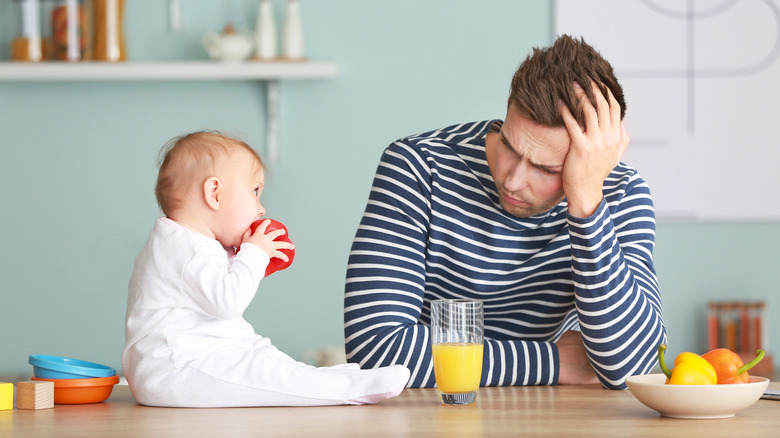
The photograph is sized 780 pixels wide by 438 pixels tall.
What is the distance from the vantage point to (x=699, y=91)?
2975 millimetres

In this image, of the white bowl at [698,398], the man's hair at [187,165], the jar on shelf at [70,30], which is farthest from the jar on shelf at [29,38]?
the white bowl at [698,398]

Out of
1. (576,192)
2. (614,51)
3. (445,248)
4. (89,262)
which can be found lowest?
(89,262)

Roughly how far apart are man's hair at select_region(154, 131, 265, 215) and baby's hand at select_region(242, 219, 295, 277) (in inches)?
3.8

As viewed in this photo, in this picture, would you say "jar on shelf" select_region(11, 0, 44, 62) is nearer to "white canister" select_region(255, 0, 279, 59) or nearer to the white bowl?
"white canister" select_region(255, 0, 279, 59)

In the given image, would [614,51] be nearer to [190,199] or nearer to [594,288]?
[594,288]

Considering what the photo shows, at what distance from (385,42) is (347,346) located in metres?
1.80

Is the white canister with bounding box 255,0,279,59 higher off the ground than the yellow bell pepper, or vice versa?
the white canister with bounding box 255,0,279,59

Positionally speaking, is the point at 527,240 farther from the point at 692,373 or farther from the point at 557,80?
the point at 692,373

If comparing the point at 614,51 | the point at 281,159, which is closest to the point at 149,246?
the point at 281,159

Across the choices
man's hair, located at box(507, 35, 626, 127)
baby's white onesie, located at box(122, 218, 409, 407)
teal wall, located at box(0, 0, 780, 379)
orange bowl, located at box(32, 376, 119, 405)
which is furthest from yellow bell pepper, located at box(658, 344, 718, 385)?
teal wall, located at box(0, 0, 780, 379)

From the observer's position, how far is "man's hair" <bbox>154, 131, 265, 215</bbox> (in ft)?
3.82

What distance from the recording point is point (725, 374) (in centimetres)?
106

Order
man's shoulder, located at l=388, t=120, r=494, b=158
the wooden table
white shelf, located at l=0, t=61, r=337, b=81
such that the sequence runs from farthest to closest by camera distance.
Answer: white shelf, located at l=0, t=61, r=337, b=81, man's shoulder, located at l=388, t=120, r=494, b=158, the wooden table

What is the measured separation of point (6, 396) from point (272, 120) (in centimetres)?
191
